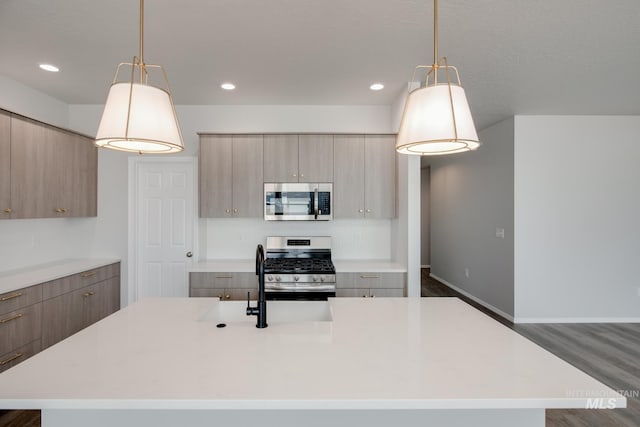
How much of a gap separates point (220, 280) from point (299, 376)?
2.65 m

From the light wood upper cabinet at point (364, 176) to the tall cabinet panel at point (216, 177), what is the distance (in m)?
1.22

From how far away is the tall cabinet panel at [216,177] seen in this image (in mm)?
3916

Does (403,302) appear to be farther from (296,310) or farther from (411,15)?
(411,15)

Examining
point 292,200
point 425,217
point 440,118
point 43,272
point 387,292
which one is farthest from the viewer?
point 425,217

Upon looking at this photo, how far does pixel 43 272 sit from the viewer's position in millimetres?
3311

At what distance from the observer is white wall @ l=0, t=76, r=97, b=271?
3.37 meters

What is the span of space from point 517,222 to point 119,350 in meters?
4.55

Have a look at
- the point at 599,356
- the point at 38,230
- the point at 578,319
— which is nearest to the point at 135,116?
the point at 38,230

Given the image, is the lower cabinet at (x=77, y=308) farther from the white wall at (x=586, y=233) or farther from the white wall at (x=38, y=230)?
the white wall at (x=586, y=233)

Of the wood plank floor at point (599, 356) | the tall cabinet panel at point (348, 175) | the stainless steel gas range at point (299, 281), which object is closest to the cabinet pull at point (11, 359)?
the stainless steel gas range at point (299, 281)

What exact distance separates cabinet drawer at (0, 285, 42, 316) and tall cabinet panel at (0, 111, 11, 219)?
2.18 feet

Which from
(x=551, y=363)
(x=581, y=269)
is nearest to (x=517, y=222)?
A: (x=581, y=269)

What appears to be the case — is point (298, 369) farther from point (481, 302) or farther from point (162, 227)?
point (481, 302)

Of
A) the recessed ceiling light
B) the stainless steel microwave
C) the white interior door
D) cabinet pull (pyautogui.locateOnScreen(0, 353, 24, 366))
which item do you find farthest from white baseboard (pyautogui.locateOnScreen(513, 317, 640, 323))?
the recessed ceiling light
